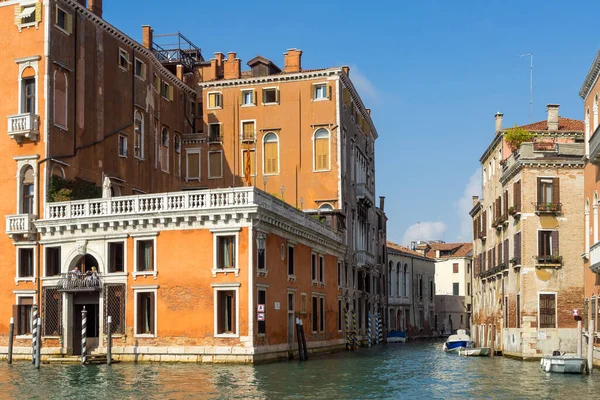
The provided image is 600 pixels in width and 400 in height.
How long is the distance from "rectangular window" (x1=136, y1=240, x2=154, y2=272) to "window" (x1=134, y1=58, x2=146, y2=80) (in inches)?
445

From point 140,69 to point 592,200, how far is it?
20851mm

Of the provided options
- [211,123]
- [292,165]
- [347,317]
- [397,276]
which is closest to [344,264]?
[347,317]

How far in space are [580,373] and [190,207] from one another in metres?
13.0

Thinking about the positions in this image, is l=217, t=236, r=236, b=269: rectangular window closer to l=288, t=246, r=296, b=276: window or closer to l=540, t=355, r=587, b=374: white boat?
l=288, t=246, r=296, b=276: window

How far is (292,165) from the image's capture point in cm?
4409

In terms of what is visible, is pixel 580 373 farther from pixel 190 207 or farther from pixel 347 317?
pixel 347 317

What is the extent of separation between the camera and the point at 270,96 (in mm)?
44812

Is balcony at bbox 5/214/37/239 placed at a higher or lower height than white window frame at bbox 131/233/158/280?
higher

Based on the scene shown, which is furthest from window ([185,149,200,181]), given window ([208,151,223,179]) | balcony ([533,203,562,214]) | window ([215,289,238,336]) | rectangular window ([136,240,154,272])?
balcony ([533,203,562,214])

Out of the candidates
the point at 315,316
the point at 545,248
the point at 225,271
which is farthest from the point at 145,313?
the point at 545,248

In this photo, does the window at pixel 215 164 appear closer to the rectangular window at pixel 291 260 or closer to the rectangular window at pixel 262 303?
the rectangular window at pixel 291 260

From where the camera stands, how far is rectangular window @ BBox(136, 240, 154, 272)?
30453mm

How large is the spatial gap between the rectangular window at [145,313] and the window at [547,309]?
13.9 meters

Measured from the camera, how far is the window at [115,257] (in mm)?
30969
